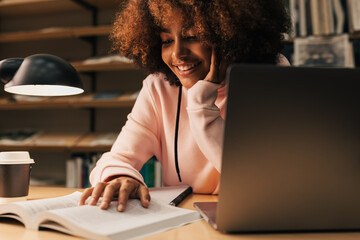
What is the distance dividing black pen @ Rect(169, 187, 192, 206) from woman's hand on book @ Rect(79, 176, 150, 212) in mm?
82

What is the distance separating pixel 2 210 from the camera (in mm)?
594

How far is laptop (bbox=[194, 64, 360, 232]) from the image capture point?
1.42ft

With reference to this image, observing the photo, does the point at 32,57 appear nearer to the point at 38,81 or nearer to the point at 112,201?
the point at 38,81

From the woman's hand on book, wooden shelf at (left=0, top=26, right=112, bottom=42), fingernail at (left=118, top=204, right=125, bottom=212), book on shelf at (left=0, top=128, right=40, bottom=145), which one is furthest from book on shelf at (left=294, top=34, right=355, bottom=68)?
book on shelf at (left=0, top=128, right=40, bottom=145)

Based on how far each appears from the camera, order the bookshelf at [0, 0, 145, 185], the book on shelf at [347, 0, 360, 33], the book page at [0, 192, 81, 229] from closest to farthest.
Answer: the book page at [0, 192, 81, 229] < the book on shelf at [347, 0, 360, 33] < the bookshelf at [0, 0, 145, 185]

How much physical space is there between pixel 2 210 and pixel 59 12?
7.69 feet

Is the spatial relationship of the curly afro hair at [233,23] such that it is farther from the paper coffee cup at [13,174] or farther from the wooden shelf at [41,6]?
the wooden shelf at [41,6]

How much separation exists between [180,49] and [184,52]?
2cm

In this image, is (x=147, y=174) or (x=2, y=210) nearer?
(x=2, y=210)

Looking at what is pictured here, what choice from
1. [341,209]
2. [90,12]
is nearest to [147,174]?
[90,12]

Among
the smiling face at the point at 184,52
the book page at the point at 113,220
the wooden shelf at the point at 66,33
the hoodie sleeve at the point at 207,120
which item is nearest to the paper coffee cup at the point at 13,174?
the book page at the point at 113,220

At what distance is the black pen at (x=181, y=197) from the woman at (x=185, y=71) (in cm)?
8

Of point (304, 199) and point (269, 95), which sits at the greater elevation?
point (269, 95)

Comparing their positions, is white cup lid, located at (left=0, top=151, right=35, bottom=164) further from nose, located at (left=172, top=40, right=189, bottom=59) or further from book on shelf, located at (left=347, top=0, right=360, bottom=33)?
book on shelf, located at (left=347, top=0, right=360, bottom=33)
